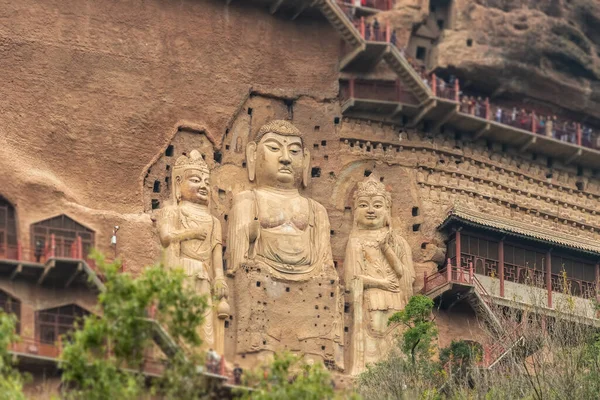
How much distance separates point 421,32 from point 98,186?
10.3 m

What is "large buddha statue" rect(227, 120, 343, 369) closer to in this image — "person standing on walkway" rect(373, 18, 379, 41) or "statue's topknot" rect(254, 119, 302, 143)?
"statue's topknot" rect(254, 119, 302, 143)

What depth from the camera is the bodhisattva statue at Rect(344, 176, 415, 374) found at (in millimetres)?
47719

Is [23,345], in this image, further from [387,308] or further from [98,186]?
[387,308]

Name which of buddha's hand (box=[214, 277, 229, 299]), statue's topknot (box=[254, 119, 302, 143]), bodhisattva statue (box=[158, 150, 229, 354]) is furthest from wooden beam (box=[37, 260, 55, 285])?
statue's topknot (box=[254, 119, 302, 143])

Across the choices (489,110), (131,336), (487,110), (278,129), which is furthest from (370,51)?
(131,336)

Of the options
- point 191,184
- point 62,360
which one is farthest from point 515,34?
point 62,360

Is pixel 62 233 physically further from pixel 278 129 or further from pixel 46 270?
pixel 278 129

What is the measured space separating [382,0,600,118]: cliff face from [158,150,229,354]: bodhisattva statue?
7469mm

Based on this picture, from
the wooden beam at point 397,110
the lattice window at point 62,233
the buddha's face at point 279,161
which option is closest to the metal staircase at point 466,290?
the buddha's face at point 279,161

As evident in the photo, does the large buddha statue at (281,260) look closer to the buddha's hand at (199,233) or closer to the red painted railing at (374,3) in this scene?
the buddha's hand at (199,233)

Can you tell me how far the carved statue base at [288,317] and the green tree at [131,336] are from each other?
435 inches

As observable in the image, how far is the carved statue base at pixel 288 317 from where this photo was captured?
46469 millimetres

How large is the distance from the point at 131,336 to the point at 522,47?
19745 millimetres

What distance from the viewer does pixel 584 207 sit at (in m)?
52.8
